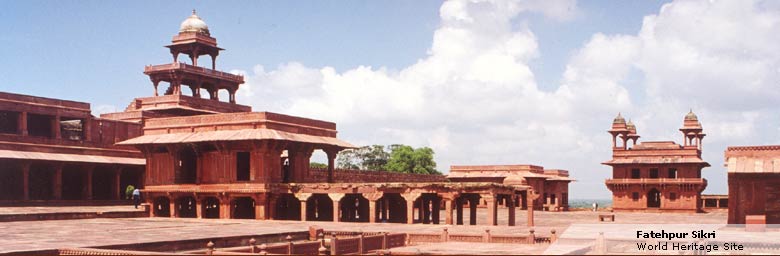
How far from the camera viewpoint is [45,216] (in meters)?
34.8

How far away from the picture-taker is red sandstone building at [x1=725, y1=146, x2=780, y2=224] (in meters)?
28.9

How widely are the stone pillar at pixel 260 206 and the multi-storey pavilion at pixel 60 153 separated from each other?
32.1 feet

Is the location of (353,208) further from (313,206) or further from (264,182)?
Answer: (264,182)

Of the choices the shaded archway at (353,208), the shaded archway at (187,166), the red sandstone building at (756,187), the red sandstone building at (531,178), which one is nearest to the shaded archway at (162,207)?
the shaded archway at (187,166)

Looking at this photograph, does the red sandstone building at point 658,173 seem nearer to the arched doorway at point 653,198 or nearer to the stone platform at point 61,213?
the arched doorway at point 653,198

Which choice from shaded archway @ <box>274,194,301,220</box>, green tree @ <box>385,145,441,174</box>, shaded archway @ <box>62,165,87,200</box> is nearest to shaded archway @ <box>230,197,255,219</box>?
shaded archway @ <box>274,194,301,220</box>

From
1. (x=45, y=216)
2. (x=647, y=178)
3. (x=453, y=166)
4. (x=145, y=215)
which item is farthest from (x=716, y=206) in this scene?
(x=45, y=216)

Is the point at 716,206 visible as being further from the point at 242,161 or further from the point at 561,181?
the point at 242,161

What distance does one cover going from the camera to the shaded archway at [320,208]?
138 ft

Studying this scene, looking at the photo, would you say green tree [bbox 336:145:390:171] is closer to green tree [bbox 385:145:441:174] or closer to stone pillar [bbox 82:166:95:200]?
green tree [bbox 385:145:441:174]

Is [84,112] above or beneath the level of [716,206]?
above

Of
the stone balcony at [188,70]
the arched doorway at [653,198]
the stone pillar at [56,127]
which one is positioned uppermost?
the stone balcony at [188,70]

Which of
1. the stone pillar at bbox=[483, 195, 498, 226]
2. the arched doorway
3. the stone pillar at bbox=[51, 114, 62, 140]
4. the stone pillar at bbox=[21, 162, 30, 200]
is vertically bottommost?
the arched doorway

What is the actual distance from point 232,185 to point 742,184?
21.2 meters
